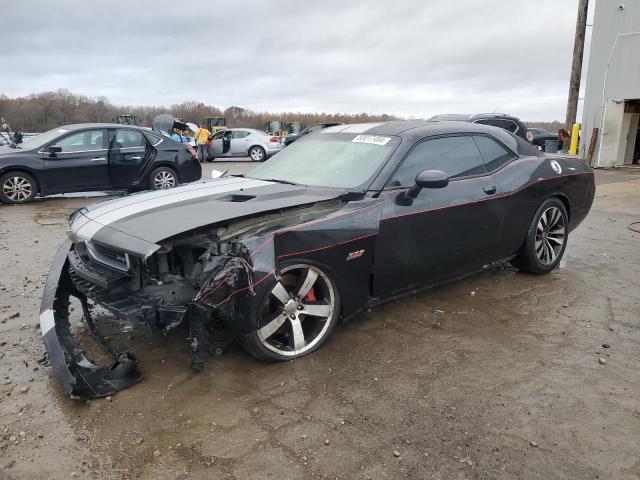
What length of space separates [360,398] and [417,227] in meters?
1.37

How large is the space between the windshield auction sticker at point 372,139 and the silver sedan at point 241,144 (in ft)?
55.5

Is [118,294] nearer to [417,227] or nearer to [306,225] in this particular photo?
[306,225]

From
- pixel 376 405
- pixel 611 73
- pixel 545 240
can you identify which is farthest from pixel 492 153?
pixel 611 73

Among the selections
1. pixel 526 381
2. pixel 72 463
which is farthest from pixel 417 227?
pixel 72 463

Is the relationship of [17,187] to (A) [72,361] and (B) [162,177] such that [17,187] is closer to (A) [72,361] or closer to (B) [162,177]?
(B) [162,177]

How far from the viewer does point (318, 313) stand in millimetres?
3223

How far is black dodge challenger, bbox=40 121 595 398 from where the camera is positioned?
284 centimetres

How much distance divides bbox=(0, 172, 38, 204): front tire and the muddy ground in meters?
5.56

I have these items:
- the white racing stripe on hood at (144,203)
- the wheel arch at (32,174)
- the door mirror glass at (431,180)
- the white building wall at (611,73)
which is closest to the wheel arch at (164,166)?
the wheel arch at (32,174)

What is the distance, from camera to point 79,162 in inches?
351

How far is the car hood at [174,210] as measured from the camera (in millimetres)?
2873

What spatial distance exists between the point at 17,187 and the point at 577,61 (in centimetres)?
1610

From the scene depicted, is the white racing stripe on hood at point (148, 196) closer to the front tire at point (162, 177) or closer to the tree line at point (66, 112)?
the front tire at point (162, 177)

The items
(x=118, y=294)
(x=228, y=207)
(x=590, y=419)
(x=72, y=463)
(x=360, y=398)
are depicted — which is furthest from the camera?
(x=228, y=207)
